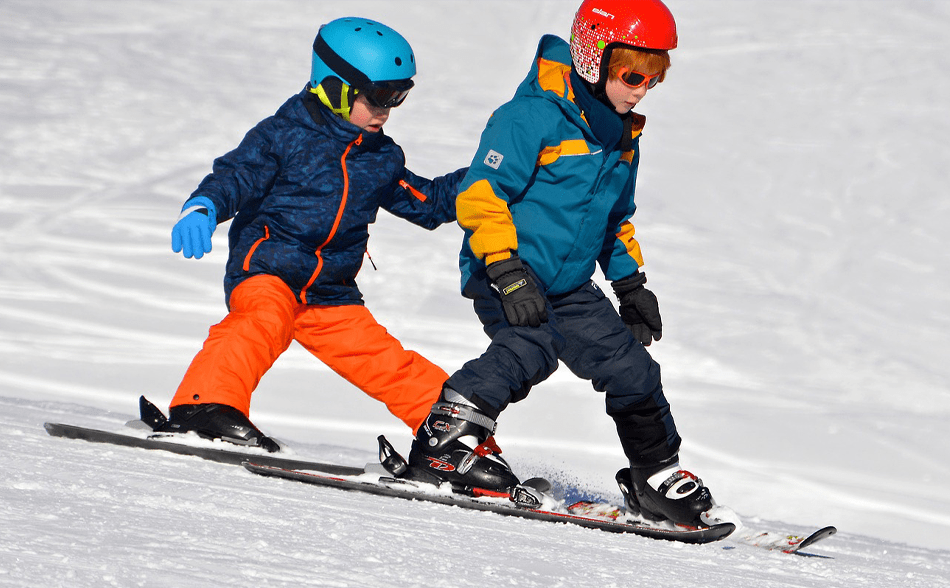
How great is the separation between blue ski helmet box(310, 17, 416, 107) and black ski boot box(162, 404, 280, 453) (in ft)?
3.60

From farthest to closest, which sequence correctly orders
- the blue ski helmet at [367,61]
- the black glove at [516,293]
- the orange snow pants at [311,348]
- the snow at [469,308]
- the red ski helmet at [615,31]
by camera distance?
the blue ski helmet at [367,61]
the orange snow pants at [311,348]
the red ski helmet at [615,31]
the black glove at [516,293]
the snow at [469,308]

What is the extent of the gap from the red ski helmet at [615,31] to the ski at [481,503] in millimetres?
1207

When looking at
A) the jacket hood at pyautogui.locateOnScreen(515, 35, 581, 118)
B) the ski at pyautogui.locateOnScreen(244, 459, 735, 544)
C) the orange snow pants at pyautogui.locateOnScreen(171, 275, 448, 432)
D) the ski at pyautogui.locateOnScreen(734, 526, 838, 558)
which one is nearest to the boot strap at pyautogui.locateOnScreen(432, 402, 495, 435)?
the ski at pyautogui.locateOnScreen(244, 459, 735, 544)

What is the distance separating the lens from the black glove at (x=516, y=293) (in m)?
2.87

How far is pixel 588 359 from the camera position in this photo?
10.1 ft

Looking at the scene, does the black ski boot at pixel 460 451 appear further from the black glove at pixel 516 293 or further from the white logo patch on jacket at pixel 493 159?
the white logo patch on jacket at pixel 493 159

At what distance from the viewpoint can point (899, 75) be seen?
1166 cm

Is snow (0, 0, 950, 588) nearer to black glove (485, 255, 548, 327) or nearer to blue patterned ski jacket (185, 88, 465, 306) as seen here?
black glove (485, 255, 548, 327)

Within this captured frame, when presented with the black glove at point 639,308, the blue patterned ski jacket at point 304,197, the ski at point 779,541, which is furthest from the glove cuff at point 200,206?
the ski at point 779,541

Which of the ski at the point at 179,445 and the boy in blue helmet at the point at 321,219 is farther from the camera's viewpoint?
the boy in blue helmet at the point at 321,219

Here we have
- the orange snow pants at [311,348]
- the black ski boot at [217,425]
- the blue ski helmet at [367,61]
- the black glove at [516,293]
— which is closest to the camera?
the black glove at [516,293]

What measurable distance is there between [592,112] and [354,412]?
220 cm

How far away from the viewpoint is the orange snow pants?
3.25 meters

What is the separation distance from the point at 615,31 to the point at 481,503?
1338 mm
